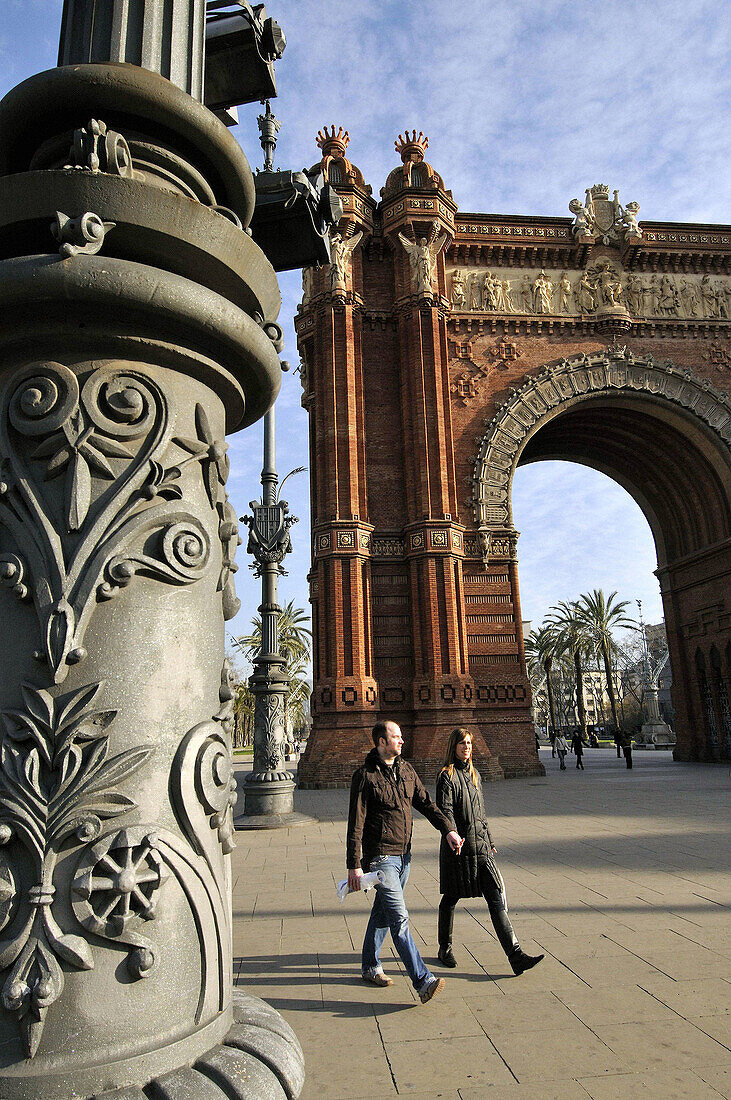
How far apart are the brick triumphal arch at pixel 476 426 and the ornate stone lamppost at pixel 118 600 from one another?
54.6ft

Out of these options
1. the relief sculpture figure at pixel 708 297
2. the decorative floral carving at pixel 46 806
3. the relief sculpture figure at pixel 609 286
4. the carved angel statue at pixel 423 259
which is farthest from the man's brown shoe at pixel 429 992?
the relief sculpture figure at pixel 708 297

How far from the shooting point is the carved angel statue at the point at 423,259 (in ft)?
71.2

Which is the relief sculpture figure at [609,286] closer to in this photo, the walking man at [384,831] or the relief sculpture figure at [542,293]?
the relief sculpture figure at [542,293]

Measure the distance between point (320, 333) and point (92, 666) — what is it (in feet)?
67.7

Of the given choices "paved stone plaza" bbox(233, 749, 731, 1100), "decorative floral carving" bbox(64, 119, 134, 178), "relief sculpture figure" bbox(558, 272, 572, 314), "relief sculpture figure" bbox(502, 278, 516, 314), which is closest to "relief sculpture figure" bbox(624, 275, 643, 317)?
"relief sculpture figure" bbox(558, 272, 572, 314)

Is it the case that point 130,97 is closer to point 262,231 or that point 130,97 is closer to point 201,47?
point 201,47

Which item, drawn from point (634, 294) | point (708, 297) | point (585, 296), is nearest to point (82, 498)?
point (585, 296)

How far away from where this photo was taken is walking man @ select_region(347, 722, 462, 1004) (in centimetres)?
442

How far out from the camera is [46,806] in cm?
200

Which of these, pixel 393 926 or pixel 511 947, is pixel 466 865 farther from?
pixel 393 926

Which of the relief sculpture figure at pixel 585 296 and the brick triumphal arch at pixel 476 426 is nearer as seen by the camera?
the brick triumphal arch at pixel 476 426

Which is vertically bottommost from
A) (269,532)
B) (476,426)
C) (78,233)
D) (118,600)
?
(118,600)

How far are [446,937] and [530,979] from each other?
63 centimetres

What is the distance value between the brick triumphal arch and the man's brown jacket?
549 inches
